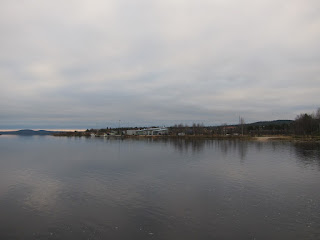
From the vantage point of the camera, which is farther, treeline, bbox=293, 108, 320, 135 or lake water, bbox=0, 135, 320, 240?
treeline, bbox=293, 108, 320, 135

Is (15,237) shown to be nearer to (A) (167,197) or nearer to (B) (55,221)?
(B) (55,221)

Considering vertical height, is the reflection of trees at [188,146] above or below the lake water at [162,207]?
above

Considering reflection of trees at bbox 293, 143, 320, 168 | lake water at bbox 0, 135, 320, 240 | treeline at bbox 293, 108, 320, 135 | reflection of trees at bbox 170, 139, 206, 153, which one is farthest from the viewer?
treeline at bbox 293, 108, 320, 135

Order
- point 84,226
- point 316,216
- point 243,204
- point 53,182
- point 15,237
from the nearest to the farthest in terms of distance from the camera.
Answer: point 15,237 < point 84,226 < point 316,216 < point 243,204 < point 53,182

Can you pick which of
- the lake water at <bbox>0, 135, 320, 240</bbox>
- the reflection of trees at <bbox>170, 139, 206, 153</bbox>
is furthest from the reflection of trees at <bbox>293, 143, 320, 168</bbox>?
the reflection of trees at <bbox>170, 139, 206, 153</bbox>

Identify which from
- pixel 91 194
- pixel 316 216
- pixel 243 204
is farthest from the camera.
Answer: pixel 91 194

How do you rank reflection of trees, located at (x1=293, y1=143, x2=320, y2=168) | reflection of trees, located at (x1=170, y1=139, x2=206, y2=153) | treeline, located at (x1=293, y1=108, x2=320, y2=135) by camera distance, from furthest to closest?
treeline, located at (x1=293, y1=108, x2=320, y2=135), reflection of trees, located at (x1=170, y1=139, x2=206, y2=153), reflection of trees, located at (x1=293, y1=143, x2=320, y2=168)

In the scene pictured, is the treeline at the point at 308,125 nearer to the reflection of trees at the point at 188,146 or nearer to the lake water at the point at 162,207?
the reflection of trees at the point at 188,146

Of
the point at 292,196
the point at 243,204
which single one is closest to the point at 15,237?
the point at 243,204

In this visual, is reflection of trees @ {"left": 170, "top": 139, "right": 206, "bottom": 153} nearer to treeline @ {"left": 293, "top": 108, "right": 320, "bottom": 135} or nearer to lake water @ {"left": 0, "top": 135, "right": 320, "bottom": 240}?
lake water @ {"left": 0, "top": 135, "right": 320, "bottom": 240}

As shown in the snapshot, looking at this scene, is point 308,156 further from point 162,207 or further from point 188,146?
point 162,207

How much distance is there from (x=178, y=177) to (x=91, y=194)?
11.6 metres

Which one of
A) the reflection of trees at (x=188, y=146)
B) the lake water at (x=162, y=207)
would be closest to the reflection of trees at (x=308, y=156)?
the lake water at (x=162, y=207)

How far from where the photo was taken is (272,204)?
59.6ft
